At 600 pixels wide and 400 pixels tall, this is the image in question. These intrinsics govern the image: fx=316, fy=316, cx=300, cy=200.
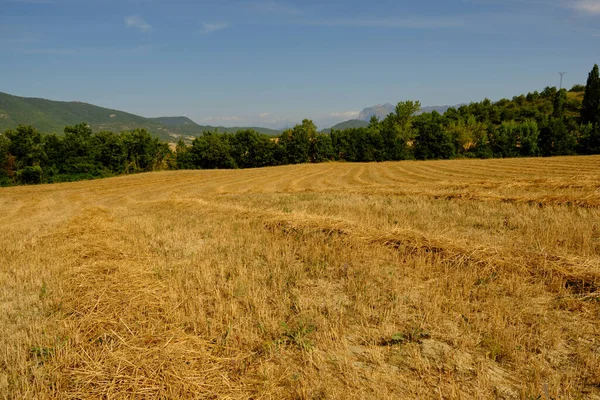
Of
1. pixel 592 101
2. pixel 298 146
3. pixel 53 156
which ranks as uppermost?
pixel 592 101

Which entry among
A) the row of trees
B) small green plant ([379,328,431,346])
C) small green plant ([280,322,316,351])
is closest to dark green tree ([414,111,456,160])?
the row of trees

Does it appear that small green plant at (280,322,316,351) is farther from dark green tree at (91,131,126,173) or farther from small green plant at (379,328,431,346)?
dark green tree at (91,131,126,173)

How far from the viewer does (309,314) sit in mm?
4855

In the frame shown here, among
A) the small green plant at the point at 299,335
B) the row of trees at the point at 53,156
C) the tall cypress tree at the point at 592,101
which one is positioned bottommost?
the small green plant at the point at 299,335

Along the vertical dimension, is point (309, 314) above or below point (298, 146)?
below

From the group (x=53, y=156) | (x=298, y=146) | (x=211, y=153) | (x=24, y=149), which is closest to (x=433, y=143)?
(x=298, y=146)

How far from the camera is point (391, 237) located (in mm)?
8281

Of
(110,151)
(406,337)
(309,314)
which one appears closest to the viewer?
(406,337)

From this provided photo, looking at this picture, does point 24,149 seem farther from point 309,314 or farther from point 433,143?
point 433,143

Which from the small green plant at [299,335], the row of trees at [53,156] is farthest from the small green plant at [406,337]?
the row of trees at [53,156]

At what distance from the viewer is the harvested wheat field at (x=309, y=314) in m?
→ 3.37

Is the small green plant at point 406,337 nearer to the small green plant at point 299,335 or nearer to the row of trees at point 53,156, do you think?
the small green plant at point 299,335

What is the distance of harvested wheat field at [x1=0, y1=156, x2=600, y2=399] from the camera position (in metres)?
3.37

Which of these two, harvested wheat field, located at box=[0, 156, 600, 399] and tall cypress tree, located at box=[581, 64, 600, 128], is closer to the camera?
harvested wheat field, located at box=[0, 156, 600, 399]
